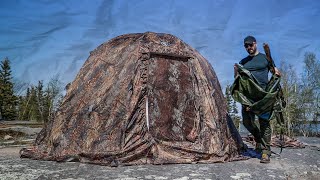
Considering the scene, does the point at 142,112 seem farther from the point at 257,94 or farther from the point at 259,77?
the point at 259,77

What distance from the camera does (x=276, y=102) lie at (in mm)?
6367

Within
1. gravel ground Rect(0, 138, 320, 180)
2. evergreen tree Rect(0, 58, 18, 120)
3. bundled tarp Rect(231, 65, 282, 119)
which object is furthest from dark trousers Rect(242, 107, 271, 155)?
evergreen tree Rect(0, 58, 18, 120)

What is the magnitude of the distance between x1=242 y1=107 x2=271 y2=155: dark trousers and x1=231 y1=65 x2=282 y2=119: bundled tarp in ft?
0.59

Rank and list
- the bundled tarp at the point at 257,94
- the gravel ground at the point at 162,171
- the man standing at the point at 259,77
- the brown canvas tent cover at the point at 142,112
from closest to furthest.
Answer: the gravel ground at the point at 162,171 → the brown canvas tent cover at the point at 142,112 → the bundled tarp at the point at 257,94 → the man standing at the point at 259,77

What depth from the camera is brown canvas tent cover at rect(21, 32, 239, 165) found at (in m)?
5.98

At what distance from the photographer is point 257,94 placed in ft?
20.2

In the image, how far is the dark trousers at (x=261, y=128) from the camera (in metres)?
6.30

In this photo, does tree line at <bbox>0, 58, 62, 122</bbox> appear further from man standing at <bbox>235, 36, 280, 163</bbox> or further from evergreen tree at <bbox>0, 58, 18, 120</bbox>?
man standing at <bbox>235, 36, 280, 163</bbox>

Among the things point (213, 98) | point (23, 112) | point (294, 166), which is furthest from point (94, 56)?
point (23, 112)

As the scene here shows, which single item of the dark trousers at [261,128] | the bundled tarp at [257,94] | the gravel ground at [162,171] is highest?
the bundled tarp at [257,94]

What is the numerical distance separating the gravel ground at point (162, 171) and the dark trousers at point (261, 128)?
1.19 feet

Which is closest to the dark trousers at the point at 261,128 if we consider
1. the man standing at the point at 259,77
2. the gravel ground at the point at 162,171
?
the man standing at the point at 259,77

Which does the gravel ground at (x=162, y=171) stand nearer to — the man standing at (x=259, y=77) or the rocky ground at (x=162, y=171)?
the rocky ground at (x=162, y=171)

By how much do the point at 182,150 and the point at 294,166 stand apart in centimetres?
212
